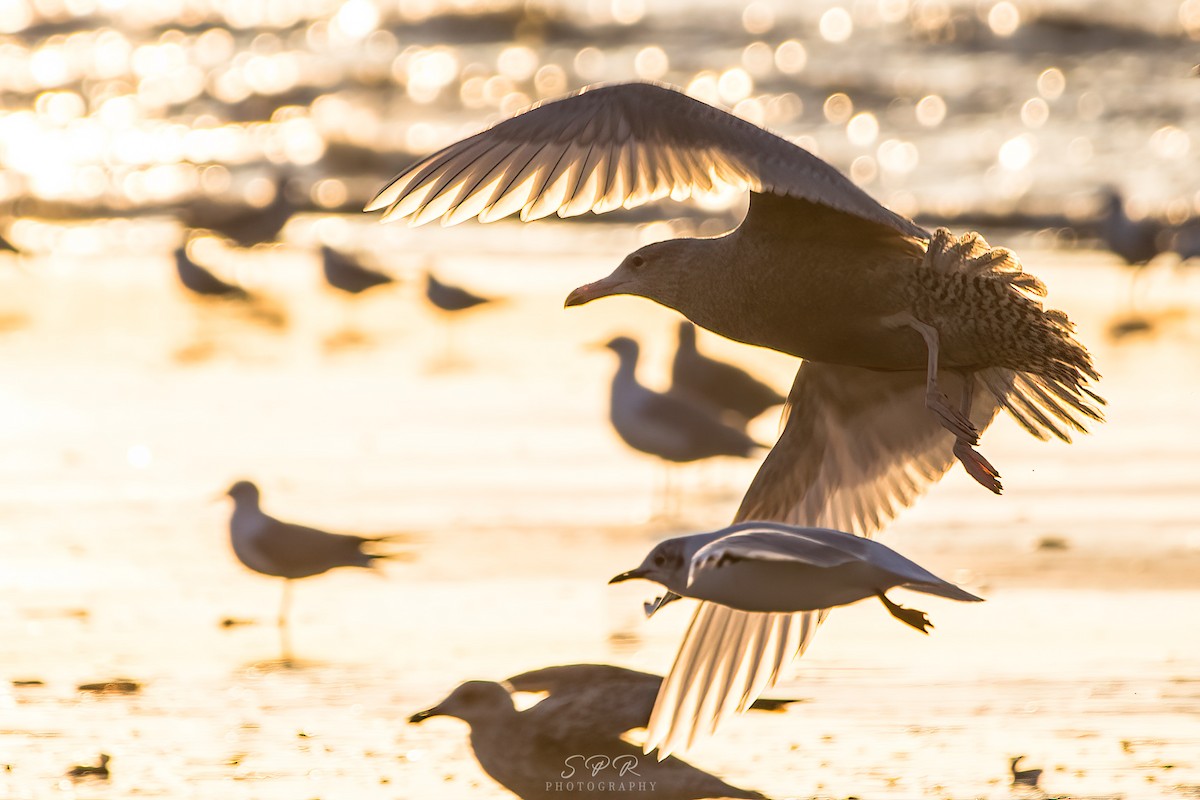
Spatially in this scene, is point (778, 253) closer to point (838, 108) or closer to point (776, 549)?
point (776, 549)

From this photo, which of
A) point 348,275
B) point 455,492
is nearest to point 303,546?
point 455,492

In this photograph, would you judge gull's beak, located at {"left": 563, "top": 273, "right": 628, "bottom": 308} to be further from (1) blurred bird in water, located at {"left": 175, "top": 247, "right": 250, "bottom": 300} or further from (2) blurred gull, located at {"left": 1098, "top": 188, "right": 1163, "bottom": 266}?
(2) blurred gull, located at {"left": 1098, "top": 188, "right": 1163, "bottom": 266}

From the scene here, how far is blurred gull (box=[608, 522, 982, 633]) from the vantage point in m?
4.50

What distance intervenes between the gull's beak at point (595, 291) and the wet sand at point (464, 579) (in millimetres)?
1136

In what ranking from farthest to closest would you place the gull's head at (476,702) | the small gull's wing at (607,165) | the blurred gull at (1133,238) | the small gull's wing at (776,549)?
the blurred gull at (1133,238), the gull's head at (476,702), the small gull's wing at (607,165), the small gull's wing at (776,549)

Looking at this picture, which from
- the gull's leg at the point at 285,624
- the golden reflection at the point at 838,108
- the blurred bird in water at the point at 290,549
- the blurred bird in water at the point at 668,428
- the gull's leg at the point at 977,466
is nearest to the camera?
the gull's leg at the point at 977,466

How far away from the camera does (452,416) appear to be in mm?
10250

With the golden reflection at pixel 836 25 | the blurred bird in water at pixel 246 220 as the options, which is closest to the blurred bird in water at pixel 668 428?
the blurred bird in water at pixel 246 220

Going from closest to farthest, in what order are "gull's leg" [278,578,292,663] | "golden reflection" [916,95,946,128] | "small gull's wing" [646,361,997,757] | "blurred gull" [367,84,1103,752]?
"blurred gull" [367,84,1103,752]
"small gull's wing" [646,361,997,757]
"gull's leg" [278,578,292,663]
"golden reflection" [916,95,946,128]

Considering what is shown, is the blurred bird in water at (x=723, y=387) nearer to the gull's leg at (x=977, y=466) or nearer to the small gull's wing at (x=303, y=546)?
the small gull's wing at (x=303, y=546)

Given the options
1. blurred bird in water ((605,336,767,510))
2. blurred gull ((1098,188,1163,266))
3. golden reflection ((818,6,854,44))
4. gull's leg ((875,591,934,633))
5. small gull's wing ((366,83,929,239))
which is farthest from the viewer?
golden reflection ((818,6,854,44))

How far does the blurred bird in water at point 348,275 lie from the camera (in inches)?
557

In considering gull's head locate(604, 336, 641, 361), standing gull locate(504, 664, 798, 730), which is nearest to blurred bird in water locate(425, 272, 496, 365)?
gull's head locate(604, 336, 641, 361)

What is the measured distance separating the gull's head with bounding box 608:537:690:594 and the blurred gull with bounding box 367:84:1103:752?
36cm
